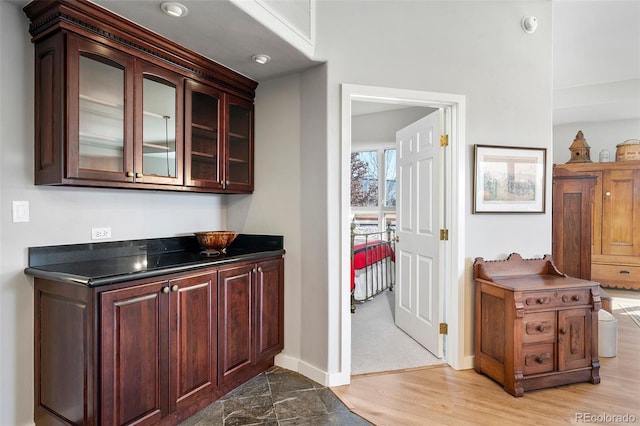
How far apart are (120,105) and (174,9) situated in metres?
0.62

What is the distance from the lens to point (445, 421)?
2092mm

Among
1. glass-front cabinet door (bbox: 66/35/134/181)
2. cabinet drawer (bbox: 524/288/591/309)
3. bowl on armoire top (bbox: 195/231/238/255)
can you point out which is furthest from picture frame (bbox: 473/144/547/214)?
glass-front cabinet door (bbox: 66/35/134/181)

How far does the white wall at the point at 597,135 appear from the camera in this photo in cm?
550

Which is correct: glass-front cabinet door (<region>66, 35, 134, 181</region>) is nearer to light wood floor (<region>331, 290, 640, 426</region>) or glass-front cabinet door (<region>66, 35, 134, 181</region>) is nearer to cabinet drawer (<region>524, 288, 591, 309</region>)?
light wood floor (<region>331, 290, 640, 426</region>)

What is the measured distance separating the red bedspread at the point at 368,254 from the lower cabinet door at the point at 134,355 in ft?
8.86

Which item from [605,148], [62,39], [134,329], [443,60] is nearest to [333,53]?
[443,60]

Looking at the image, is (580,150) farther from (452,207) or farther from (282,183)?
(282,183)

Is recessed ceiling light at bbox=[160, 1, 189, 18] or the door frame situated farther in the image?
the door frame

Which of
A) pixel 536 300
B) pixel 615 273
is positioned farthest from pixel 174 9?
pixel 615 273

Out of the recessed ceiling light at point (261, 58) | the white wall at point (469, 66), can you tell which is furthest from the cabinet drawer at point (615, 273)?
the recessed ceiling light at point (261, 58)

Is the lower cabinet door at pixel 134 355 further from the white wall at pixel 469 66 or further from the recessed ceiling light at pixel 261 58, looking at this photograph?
the recessed ceiling light at pixel 261 58

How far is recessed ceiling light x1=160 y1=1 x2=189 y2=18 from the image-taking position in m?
1.81

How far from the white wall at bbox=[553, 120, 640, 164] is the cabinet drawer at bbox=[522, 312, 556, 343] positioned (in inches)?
183

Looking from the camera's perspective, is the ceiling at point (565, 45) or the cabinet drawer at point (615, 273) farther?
the cabinet drawer at point (615, 273)
